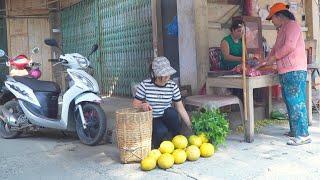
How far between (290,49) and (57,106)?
3.27 metres

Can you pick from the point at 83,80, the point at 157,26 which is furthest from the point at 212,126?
the point at 157,26

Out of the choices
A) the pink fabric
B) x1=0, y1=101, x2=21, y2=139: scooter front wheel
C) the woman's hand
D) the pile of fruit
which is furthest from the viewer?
x1=0, y1=101, x2=21, y2=139: scooter front wheel

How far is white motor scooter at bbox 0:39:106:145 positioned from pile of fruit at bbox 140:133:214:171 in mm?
1147

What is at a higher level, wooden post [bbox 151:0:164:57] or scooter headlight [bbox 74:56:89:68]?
wooden post [bbox 151:0:164:57]

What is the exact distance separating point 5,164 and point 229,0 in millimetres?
4286

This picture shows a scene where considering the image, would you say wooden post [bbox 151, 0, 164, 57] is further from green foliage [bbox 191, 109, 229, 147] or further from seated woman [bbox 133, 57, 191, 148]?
green foliage [bbox 191, 109, 229, 147]

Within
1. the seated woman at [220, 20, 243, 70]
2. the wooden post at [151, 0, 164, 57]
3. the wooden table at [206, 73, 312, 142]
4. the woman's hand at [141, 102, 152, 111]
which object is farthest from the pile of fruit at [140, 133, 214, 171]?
the wooden post at [151, 0, 164, 57]

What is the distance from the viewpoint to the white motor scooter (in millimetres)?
5258

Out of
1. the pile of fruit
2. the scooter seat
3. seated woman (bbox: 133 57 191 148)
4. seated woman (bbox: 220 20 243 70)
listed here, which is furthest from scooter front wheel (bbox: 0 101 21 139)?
seated woman (bbox: 220 20 243 70)

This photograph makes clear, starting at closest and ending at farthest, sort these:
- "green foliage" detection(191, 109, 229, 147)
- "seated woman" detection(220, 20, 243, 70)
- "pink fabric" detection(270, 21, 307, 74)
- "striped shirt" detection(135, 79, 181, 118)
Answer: "green foliage" detection(191, 109, 229, 147), "striped shirt" detection(135, 79, 181, 118), "pink fabric" detection(270, 21, 307, 74), "seated woman" detection(220, 20, 243, 70)

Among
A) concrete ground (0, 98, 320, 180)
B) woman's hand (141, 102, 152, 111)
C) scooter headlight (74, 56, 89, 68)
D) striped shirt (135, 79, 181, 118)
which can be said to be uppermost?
scooter headlight (74, 56, 89, 68)

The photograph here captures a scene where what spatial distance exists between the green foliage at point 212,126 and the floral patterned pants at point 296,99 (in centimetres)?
101

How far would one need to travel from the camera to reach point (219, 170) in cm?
401

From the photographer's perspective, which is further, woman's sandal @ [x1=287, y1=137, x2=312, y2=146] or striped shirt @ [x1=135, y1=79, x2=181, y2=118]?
woman's sandal @ [x1=287, y1=137, x2=312, y2=146]
